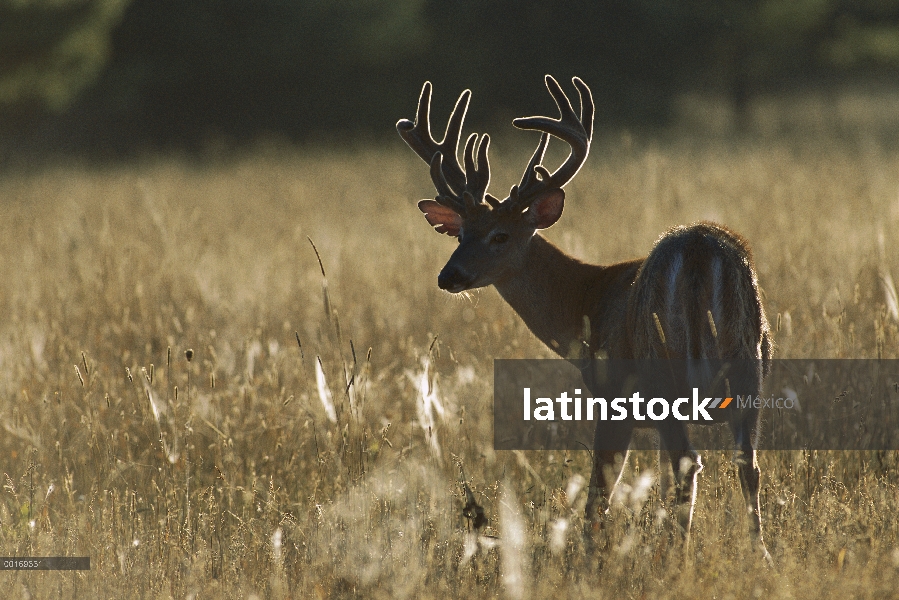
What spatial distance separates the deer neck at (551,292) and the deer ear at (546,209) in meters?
0.10

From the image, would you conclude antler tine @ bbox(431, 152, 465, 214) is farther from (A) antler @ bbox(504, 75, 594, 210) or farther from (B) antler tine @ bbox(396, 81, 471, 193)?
(A) antler @ bbox(504, 75, 594, 210)

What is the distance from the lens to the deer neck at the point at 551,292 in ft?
15.8

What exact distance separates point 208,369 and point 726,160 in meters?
11.2

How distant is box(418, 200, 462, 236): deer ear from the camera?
202 inches

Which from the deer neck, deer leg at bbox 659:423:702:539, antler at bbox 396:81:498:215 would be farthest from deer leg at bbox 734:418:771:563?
antler at bbox 396:81:498:215

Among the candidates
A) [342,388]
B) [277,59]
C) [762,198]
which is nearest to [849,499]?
[342,388]

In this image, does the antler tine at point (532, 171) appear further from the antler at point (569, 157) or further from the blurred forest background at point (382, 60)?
the blurred forest background at point (382, 60)

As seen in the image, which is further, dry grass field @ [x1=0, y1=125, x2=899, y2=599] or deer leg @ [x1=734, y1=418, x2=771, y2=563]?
deer leg @ [x1=734, y1=418, x2=771, y2=563]

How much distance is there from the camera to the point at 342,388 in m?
4.85

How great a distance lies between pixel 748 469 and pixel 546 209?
1685 millimetres

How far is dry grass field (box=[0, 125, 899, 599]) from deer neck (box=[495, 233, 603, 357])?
1.04ft

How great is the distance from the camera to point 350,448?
4031 millimetres

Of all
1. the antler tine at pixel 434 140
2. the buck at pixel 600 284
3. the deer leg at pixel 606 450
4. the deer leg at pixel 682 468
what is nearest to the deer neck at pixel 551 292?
the buck at pixel 600 284

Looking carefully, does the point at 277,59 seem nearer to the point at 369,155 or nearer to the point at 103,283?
the point at 369,155
